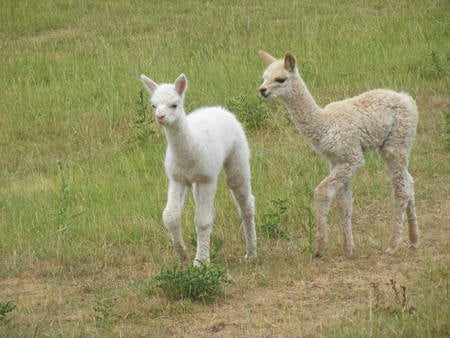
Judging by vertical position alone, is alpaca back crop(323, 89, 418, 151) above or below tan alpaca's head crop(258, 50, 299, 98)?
below

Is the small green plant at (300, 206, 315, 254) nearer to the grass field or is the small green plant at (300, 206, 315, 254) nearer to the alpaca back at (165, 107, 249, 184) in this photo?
the grass field

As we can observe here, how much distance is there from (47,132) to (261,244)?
4.93m

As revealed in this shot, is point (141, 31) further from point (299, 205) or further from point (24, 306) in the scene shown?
point (24, 306)

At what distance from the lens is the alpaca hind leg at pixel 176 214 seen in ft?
25.0

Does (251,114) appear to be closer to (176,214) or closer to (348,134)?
(348,134)

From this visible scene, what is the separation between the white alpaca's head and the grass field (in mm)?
1422

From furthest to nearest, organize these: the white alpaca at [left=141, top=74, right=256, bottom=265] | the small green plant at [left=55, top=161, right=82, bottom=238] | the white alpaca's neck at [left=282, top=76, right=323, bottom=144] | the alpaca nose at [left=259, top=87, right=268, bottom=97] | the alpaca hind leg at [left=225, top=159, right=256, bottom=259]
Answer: the small green plant at [left=55, top=161, right=82, bottom=238] → the alpaca hind leg at [left=225, top=159, right=256, bottom=259] → the white alpaca's neck at [left=282, top=76, right=323, bottom=144] → the alpaca nose at [left=259, top=87, right=268, bottom=97] → the white alpaca at [left=141, top=74, right=256, bottom=265]

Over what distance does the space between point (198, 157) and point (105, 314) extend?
1.54 metres

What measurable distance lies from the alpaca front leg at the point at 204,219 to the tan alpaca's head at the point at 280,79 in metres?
0.92

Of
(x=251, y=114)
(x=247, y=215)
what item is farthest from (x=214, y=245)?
(x=251, y=114)

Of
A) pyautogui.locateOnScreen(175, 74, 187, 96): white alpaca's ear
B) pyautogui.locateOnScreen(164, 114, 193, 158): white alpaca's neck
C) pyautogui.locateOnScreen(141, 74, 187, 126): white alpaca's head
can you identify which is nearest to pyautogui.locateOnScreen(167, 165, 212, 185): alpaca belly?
pyautogui.locateOnScreen(164, 114, 193, 158): white alpaca's neck

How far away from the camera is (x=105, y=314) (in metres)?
6.89

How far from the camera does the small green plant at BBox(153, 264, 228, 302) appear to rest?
7.22 metres

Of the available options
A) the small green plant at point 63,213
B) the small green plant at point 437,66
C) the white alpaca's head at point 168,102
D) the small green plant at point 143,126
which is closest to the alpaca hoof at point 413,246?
the white alpaca's head at point 168,102
